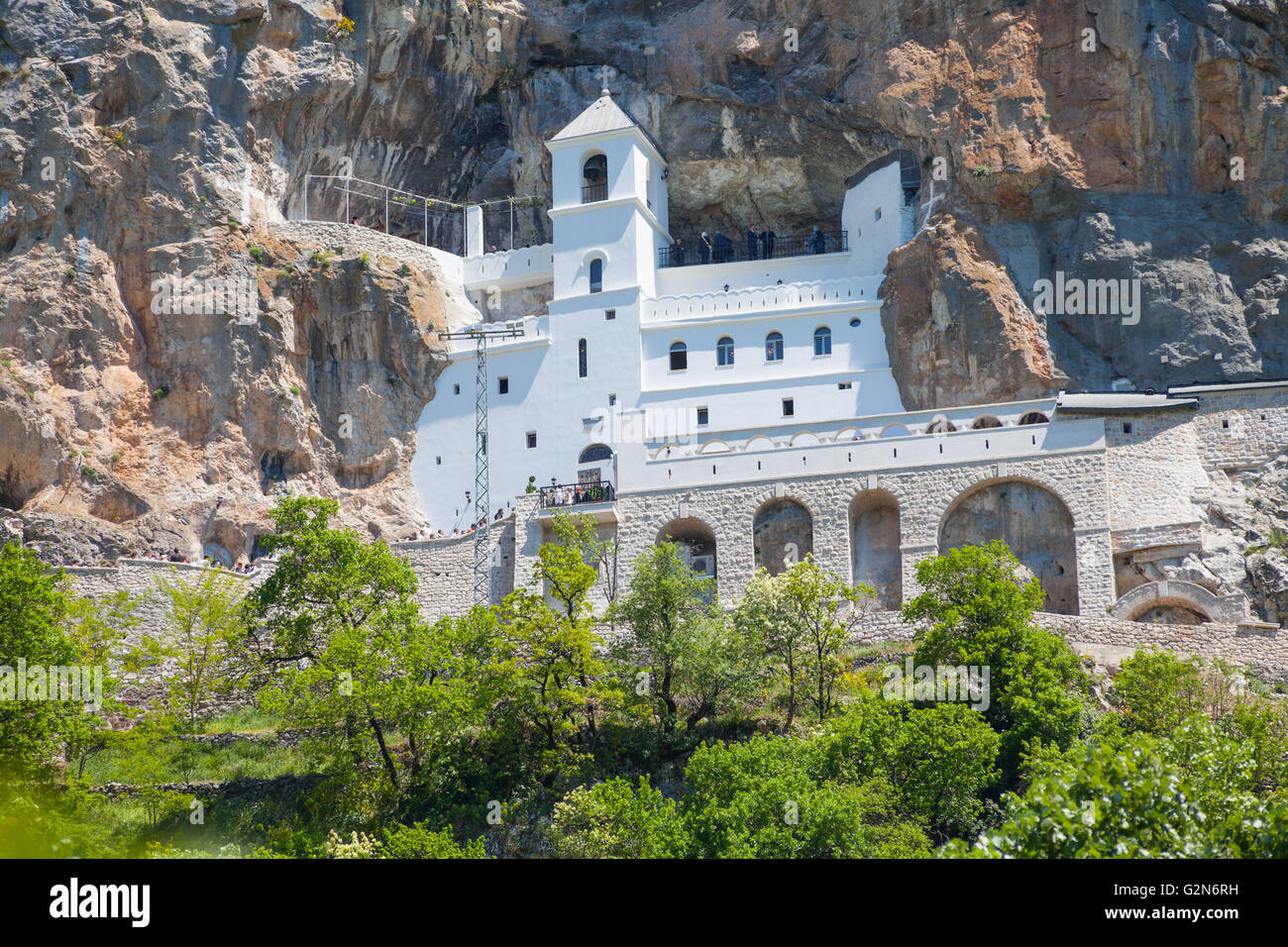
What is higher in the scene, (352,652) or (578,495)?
(578,495)

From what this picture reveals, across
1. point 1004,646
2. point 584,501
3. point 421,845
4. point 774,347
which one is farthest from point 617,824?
point 774,347

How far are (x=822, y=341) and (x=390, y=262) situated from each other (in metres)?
15.9

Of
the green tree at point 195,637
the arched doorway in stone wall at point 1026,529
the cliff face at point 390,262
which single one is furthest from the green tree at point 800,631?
the green tree at point 195,637

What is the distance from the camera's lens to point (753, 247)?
58.8 meters

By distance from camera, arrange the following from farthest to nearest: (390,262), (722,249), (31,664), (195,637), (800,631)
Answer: (722,249), (390,262), (195,637), (800,631), (31,664)

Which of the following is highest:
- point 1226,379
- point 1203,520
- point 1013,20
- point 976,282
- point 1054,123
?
point 1013,20

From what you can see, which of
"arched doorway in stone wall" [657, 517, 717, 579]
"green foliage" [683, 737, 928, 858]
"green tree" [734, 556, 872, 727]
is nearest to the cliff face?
"arched doorway in stone wall" [657, 517, 717, 579]

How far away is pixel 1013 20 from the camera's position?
54.1 metres

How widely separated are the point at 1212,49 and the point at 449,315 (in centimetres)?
2763

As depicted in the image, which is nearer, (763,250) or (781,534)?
(781,534)

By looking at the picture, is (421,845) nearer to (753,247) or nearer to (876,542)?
(876,542)

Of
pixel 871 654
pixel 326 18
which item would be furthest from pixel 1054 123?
pixel 326 18

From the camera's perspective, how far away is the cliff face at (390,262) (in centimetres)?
5119
